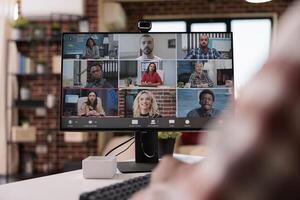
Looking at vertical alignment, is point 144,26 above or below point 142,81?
above

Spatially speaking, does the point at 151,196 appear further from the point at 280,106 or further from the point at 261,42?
the point at 261,42

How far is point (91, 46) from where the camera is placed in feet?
4.80

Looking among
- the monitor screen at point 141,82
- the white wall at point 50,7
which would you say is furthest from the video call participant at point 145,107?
the white wall at point 50,7

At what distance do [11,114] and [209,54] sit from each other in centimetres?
444

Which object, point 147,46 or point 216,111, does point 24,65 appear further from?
point 216,111

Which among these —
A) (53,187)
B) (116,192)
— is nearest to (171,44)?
(53,187)

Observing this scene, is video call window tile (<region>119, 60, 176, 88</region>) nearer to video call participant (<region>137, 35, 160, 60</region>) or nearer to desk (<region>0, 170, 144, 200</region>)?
video call participant (<region>137, 35, 160, 60</region>)

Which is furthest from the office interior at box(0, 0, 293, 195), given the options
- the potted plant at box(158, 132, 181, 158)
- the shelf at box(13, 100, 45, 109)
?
the potted plant at box(158, 132, 181, 158)

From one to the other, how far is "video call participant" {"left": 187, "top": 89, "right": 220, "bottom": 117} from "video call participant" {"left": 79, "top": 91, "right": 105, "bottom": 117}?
1.10 ft

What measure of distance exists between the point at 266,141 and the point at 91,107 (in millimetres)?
1182

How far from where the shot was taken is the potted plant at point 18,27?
208 inches

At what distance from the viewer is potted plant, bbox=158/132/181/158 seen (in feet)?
5.20

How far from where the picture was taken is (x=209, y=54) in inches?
57.8

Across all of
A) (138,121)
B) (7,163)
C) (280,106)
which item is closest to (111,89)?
(138,121)
